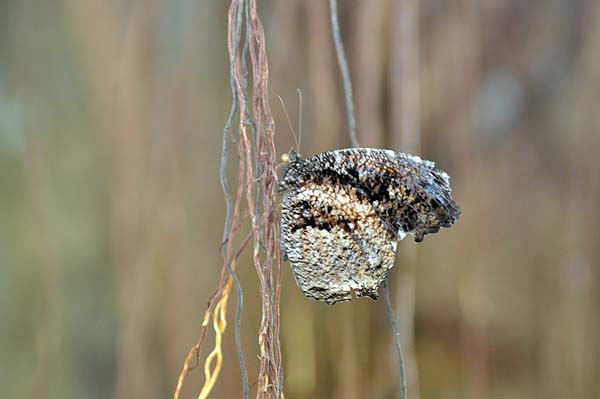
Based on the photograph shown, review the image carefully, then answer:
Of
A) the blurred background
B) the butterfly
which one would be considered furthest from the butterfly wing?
the blurred background

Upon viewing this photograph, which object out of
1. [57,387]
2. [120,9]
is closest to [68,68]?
[120,9]

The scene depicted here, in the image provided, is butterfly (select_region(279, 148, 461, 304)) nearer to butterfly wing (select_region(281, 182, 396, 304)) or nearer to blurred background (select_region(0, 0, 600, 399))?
butterfly wing (select_region(281, 182, 396, 304))

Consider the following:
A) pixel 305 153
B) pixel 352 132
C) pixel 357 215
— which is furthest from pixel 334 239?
pixel 305 153

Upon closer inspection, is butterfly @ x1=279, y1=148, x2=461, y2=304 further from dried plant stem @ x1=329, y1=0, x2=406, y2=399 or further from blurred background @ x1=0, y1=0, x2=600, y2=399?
blurred background @ x1=0, y1=0, x2=600, y2=399

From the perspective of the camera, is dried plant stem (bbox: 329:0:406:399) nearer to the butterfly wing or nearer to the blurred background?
the butterfly wing

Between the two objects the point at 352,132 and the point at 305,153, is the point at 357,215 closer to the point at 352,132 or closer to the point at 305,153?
the point at 352,132

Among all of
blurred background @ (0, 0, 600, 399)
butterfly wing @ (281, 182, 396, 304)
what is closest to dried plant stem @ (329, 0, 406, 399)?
butterfly wing @ (281, 182, 396, 304)

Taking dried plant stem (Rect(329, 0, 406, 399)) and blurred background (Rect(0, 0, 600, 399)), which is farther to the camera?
blurred background (Rect(0, 0, 600, 399))
